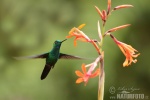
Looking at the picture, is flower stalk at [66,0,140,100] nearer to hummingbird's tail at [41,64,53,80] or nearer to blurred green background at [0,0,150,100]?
hummingbird's tail at [41,64,53,80]

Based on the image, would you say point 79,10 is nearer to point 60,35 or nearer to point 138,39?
point 60,35

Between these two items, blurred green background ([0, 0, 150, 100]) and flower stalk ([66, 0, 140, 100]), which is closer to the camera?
flower stalk ([66, 0, 140, 100])

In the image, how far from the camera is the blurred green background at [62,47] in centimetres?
445

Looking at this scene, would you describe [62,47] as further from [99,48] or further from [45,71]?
[99,48]

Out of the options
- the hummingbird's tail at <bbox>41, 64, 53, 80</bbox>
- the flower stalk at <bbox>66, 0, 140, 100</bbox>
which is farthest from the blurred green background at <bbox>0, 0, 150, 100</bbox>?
the flower stalk at <bbox>66, 0, 140, 100</bbox>

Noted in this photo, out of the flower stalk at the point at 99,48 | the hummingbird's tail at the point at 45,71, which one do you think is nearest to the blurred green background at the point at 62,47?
the hummingbird's tail at the point at 45,71

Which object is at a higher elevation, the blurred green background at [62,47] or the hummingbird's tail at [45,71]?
the blurred green background at [62,47]

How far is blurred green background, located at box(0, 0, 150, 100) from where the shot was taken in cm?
445

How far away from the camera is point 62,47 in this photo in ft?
14.5

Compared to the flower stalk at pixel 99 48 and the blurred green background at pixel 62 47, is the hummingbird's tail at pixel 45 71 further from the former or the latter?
the blurred green background at pixel 62 47

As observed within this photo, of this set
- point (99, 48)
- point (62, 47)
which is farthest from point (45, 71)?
point (62, 47)

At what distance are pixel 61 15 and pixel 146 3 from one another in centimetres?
108

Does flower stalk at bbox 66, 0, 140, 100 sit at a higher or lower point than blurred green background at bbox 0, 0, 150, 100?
lower

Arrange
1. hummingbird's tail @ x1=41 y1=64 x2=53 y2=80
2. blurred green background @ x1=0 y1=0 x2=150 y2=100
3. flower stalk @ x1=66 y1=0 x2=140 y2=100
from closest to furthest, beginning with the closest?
flower stalk @ x1=66 y1=0 x2=140 y2=100, hummingbird's tail @ x1=41 y1=64 x2=53 y2=80, blurred green background @ x1=0 y1=0 x2=150 y2=100
